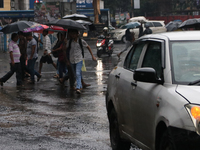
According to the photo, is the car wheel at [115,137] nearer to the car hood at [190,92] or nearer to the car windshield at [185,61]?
the car windshield at [185,61]

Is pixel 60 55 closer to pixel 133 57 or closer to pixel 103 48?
pixel 133 57

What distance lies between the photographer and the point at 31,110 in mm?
9805

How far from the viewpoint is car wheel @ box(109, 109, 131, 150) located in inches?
246

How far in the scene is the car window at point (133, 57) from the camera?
19.7 feet

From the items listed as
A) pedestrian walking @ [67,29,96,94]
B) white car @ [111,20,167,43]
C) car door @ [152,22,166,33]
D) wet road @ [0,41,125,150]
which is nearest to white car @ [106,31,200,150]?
wet road @ [0,41,125,150]

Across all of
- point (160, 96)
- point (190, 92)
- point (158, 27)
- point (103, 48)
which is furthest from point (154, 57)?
point (158, 27)

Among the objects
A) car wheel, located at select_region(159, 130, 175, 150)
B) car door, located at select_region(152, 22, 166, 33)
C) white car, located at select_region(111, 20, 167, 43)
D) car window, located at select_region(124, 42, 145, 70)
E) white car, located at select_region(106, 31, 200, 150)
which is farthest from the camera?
car door, located at select_region(152, 22, 166, 33)

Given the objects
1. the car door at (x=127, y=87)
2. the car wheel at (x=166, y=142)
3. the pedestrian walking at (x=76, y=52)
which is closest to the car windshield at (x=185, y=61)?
the car wheel at (x=166, y=142)

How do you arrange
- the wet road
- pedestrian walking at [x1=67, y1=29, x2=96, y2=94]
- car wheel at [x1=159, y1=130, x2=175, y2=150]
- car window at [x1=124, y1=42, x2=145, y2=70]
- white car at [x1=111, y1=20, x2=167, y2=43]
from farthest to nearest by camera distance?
white car at [x1=111, y1=20, x2=167, y2=43], pedestrian walking at [x1=67, y1=29, x2=96, y2=94], the wet road, car window at [x1=124, y1=42, x2=145, y2=70], car wheel at [x1=159, y1=130, x2=175, y2=150]

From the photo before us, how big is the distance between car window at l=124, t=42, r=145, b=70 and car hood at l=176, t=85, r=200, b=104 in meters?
1.46

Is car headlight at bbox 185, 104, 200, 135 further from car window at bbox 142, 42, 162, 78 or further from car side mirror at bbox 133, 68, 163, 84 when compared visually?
car window at bbox 142, 42, 162, 78

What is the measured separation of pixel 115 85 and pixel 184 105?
2356 millimetres

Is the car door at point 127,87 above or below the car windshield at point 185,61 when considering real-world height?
below

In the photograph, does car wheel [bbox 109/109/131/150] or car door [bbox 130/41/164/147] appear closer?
car door [bbox 130/41/164/147]
